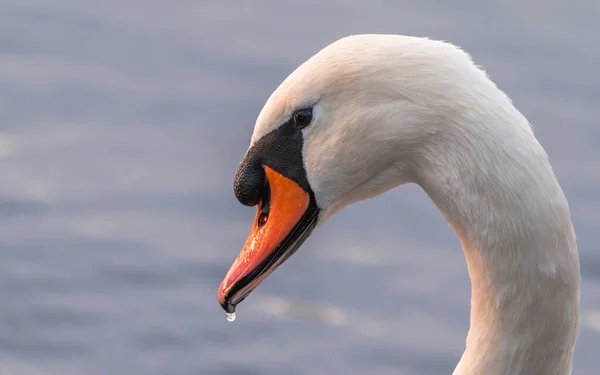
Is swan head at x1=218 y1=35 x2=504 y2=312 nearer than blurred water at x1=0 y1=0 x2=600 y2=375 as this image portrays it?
Yes

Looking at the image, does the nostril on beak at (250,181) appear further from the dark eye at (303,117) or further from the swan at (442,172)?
the dark eye at (303,117)

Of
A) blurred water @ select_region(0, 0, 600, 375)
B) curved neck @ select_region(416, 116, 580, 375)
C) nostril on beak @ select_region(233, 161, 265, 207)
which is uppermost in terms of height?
blurred water @ select_region(0, 0, 600, 375)

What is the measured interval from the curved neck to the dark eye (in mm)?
354

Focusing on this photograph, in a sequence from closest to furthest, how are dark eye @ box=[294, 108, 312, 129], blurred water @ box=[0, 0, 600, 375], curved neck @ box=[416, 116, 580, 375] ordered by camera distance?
curved neck @ box=[416, 116, 580, 375] < dark eye @ box=[294, 108, 312, 129] < blurred water @ box=[0, 0, 600, 375]

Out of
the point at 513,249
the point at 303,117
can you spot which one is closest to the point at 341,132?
the point at 303,117

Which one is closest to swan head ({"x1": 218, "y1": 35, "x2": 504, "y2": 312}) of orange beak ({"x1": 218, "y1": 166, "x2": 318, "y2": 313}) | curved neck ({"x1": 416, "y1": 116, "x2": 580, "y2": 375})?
orange beak ({"x1": 218, "y1": 166, "x2": 318, "y2": 313})

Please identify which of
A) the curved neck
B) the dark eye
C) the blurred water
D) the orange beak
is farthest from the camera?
the blurred water

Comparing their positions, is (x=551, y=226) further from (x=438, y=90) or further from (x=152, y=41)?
(x=152, y=41)

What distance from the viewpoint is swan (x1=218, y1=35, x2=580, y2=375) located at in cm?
361

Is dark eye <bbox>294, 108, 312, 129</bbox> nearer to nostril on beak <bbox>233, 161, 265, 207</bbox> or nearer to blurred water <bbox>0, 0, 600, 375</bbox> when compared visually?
nostril on beak <bbox>233, 161, 265, 207</bbox>

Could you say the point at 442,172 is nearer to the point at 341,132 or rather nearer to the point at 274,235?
the point at 341,132

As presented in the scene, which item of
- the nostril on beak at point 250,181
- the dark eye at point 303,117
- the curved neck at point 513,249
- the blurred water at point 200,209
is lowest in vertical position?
the curved neck at point 513,249

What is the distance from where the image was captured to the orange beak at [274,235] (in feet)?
13.4

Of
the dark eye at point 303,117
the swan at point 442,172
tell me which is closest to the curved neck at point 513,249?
the swan at point 442,172
